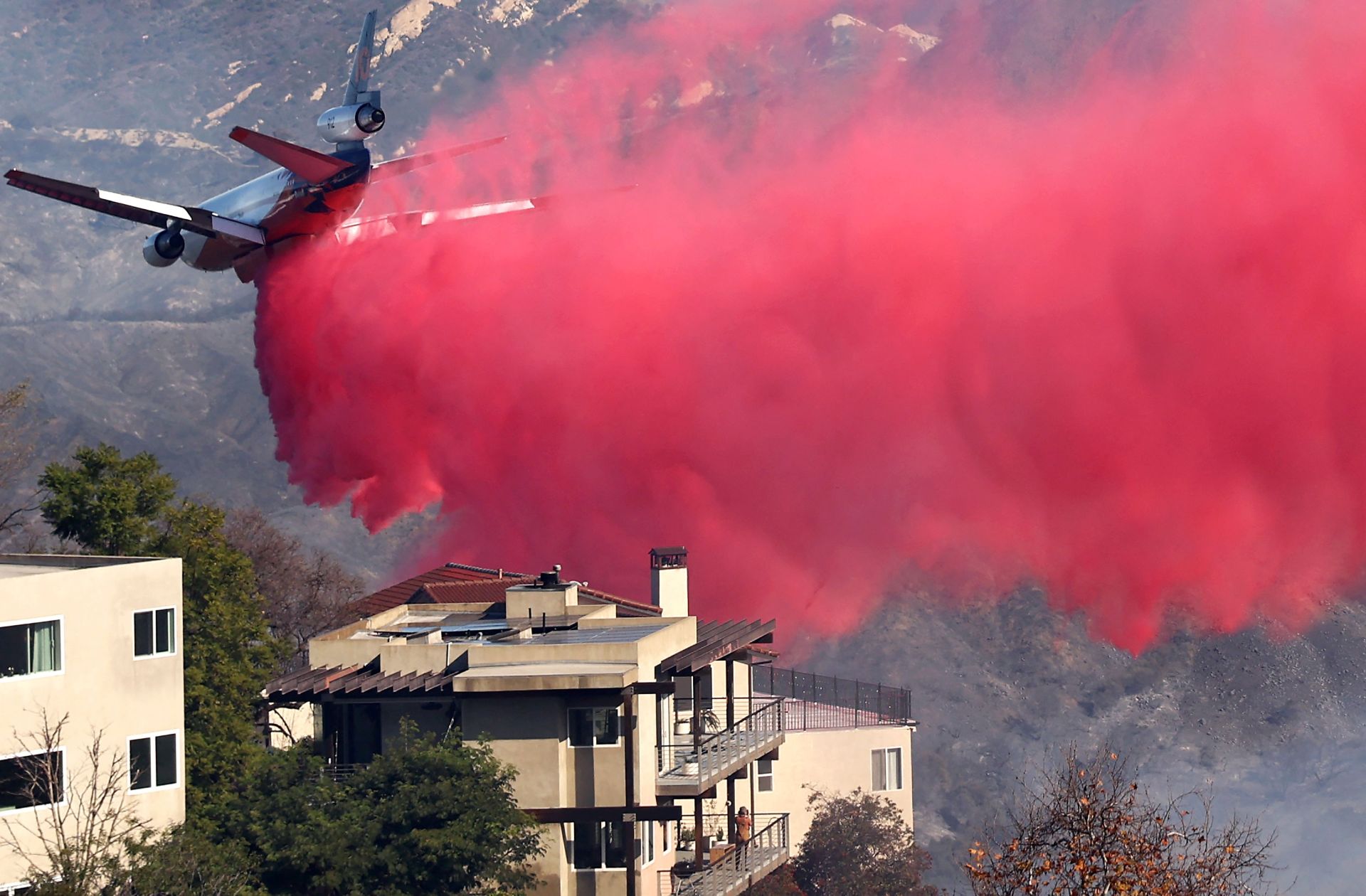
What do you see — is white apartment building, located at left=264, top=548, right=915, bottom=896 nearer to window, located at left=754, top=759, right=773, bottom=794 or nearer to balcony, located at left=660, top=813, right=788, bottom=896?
balcony, located at left=660, top=813, right=788, bottom=896

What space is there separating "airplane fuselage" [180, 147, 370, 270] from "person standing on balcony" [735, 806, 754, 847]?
1007 inches

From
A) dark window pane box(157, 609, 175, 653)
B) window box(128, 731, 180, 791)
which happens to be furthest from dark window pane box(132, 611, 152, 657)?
window box(128, 731, 180, 791)

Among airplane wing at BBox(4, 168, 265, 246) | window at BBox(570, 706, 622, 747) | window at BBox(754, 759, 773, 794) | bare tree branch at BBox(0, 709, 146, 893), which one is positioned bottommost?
window at BBox(754, 759, 773, 794)

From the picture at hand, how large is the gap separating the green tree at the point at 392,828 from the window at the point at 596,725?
2.60 meters

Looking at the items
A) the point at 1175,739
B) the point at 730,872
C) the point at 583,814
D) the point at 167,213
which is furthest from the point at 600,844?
the point at 1175,739

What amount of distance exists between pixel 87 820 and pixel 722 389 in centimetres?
3466

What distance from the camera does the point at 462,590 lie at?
65.6 m

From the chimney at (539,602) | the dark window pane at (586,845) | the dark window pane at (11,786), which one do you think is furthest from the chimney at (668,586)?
the dark window pane at (11,786)

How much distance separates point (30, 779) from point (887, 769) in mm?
50174

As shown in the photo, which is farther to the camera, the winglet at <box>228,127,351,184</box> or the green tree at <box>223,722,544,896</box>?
the winglet at <box>228,127,351,184</box>

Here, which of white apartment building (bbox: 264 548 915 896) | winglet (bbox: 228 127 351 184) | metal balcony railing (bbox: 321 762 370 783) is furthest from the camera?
winglet (bbox: 228 127 351 184)

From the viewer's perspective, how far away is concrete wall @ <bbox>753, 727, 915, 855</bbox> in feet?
261

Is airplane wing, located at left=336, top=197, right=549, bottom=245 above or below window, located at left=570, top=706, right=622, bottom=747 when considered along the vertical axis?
above

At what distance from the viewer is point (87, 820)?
39.1 m
